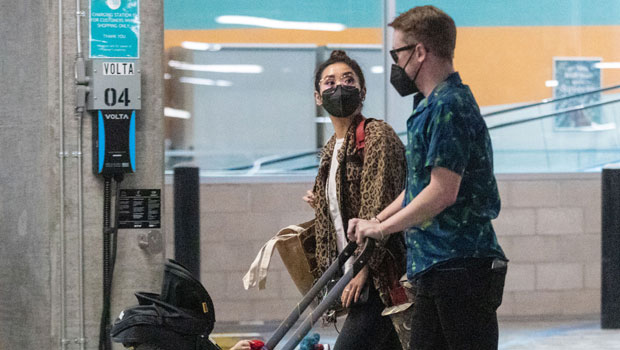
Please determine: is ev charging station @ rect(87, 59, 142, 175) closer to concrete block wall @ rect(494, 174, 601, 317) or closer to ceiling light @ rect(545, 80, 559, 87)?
concrete block wall @ rect(494, 174, 601, 317)

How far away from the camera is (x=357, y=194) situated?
369cm

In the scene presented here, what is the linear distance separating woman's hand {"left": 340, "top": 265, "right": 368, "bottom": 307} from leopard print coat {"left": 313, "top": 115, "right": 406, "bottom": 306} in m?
0.04

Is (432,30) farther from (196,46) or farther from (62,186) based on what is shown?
(196,46)

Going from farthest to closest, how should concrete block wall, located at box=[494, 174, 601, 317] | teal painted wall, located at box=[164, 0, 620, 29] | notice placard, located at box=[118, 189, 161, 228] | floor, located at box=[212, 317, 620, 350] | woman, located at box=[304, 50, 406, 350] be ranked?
concrete block wall, located at box=[494, 174, 601, 317]
teal painted wall, located at box=[164, 0, 620, 29]
floor, located at box=[212, 317, 620, 350]
notice placard, located at box=[118, 189, 161, 228]
woman, located at box=[304, 50, 406, 350]

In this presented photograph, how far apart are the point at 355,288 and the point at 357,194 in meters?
0.36

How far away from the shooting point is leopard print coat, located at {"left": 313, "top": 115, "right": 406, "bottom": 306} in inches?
141

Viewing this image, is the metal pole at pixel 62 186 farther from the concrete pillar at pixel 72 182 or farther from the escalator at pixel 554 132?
the escalator at pixel 554 132

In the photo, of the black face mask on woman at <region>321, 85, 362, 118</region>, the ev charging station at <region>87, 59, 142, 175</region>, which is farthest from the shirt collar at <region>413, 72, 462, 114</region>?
the ev charging station at <region>87, 59, 142, 175</region>

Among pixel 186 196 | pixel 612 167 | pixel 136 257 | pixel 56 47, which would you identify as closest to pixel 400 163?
pixel 136 257

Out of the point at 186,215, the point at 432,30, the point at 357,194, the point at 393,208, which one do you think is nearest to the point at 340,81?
the point at 357,194

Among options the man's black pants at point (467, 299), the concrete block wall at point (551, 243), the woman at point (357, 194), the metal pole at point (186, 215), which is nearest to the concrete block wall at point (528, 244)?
the concrete block wall at point (551, 243)

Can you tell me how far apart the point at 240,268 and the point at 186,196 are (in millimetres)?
744

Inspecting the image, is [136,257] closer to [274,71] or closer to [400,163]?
[400,163]

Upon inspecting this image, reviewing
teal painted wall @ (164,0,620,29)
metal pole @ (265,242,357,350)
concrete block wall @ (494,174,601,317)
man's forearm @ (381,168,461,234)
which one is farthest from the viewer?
concrete block wall @ (494,174,601,317)
